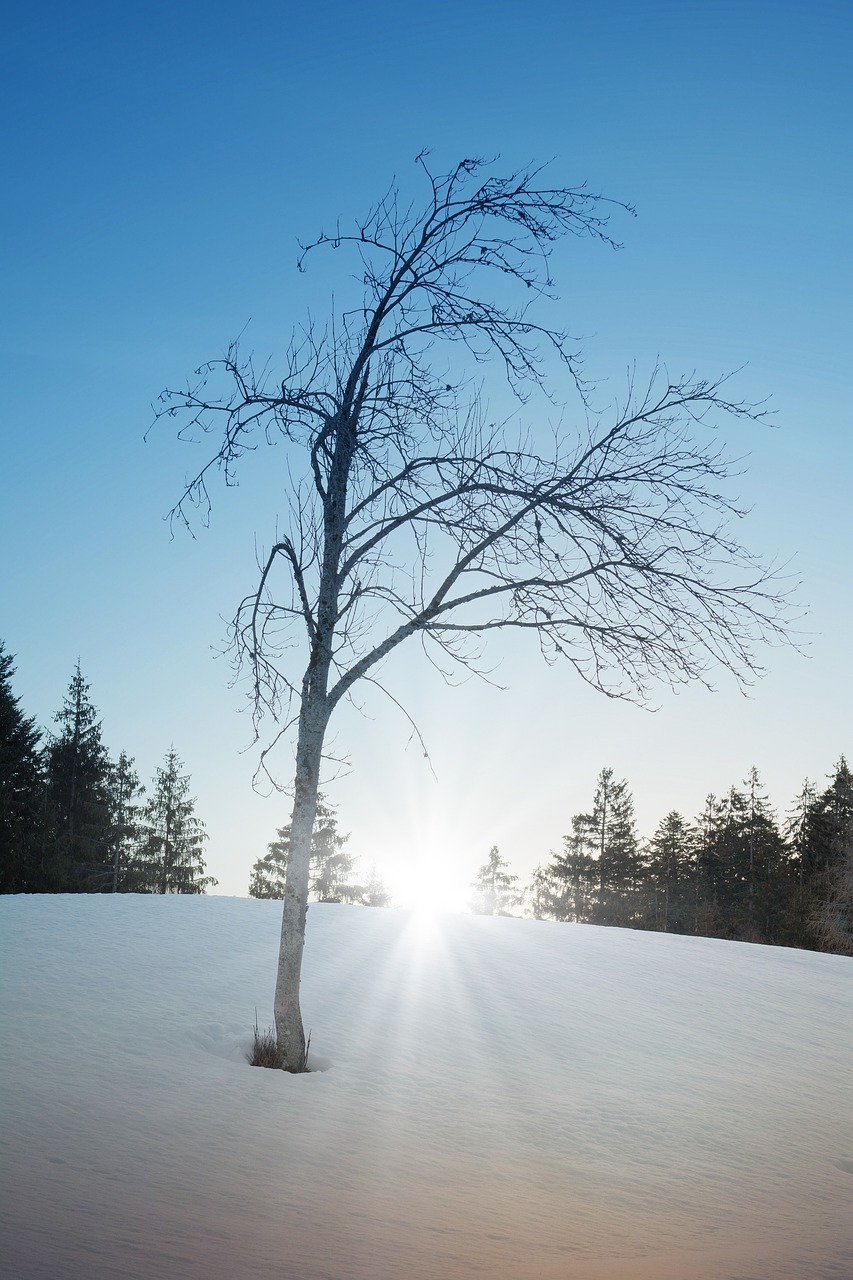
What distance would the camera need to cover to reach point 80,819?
41.5m

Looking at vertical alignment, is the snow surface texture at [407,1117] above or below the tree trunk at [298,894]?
below

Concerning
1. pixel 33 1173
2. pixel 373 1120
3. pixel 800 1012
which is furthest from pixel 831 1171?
pixel 800 1012

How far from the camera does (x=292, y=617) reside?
29.2ft

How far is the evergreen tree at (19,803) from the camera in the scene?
34.8m

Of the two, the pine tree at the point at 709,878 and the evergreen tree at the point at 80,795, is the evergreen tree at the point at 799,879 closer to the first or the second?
the pine tree at the point at 709,878

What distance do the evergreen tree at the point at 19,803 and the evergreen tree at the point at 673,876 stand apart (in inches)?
1398

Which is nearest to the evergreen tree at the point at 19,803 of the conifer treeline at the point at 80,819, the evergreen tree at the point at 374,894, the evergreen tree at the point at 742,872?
the conifer treeline at the point at 80,819

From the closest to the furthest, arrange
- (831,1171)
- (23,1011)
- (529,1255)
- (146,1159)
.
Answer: (529,1255) < (146,1159) < (831,1171) < (23,1011)

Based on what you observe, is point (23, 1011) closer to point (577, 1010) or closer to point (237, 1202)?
point (237, 1202)

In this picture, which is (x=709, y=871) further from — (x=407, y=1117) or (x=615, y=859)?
(x=407, y=1117)

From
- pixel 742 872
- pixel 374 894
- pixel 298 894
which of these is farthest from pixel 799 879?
pixel 298 894

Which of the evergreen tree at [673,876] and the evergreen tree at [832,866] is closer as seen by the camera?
the evergreen tree at [832,866]

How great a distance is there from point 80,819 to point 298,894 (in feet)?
123

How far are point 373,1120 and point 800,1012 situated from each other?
381 inches
